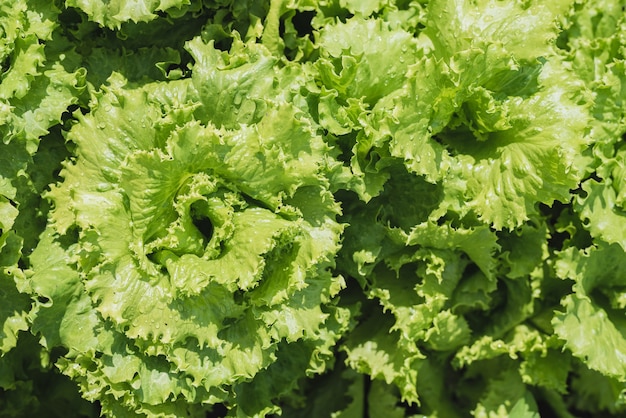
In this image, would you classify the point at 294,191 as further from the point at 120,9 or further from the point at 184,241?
the point at 120,9

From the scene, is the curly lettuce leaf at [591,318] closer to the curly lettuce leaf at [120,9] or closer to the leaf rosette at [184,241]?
the leaf rosette at [184,241]

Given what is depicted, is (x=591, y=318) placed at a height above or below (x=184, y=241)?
below

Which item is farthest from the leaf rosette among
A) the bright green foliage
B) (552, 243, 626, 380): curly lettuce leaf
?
(552, 243, 626, 380): curly lettuce leaf

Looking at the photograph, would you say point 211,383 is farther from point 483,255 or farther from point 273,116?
point 483,255

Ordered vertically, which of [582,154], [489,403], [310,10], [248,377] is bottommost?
[489,403]

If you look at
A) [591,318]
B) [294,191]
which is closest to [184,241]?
[294,191]

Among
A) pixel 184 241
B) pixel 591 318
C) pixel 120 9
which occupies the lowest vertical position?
pixel 591 318

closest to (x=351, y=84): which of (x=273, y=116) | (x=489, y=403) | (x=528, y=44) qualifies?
(x=273, y=116)
